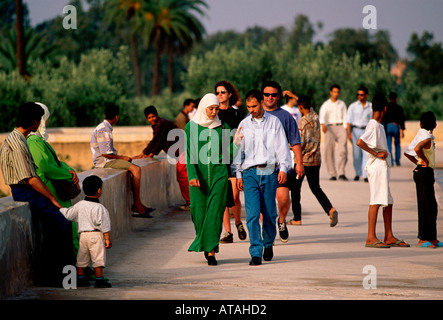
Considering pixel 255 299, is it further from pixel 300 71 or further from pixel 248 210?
pixel 300 71

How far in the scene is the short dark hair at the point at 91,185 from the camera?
7.75 meters

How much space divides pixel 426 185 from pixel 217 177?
2710 mm

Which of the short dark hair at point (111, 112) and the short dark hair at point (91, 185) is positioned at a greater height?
the short dark hair at point (111, 112)

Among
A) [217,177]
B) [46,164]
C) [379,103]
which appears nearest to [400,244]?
[379,103]

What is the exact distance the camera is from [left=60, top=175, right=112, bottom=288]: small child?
776cm

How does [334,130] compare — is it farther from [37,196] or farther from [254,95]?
[37,196]

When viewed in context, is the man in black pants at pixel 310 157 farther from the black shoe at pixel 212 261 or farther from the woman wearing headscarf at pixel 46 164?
the woman wearing headscarf at pixel 46 164

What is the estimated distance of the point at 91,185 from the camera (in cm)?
777

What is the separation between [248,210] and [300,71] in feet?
108

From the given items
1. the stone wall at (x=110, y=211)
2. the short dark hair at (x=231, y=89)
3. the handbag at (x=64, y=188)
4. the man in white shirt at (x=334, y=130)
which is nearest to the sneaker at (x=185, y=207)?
the stone wall at (x=110, y=211)

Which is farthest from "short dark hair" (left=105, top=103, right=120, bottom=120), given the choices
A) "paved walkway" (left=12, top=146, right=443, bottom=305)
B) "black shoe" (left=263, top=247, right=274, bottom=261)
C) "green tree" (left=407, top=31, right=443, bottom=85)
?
"green tree" (left=407, top=31, right=443, bottom=85)

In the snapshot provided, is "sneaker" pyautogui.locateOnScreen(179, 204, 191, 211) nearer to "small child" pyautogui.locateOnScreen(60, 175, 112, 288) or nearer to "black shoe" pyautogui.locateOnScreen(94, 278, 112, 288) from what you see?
"small child" pyautogui.locateOnScreen(60, 175, 112, 288)

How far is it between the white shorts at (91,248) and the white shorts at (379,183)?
368 cm
